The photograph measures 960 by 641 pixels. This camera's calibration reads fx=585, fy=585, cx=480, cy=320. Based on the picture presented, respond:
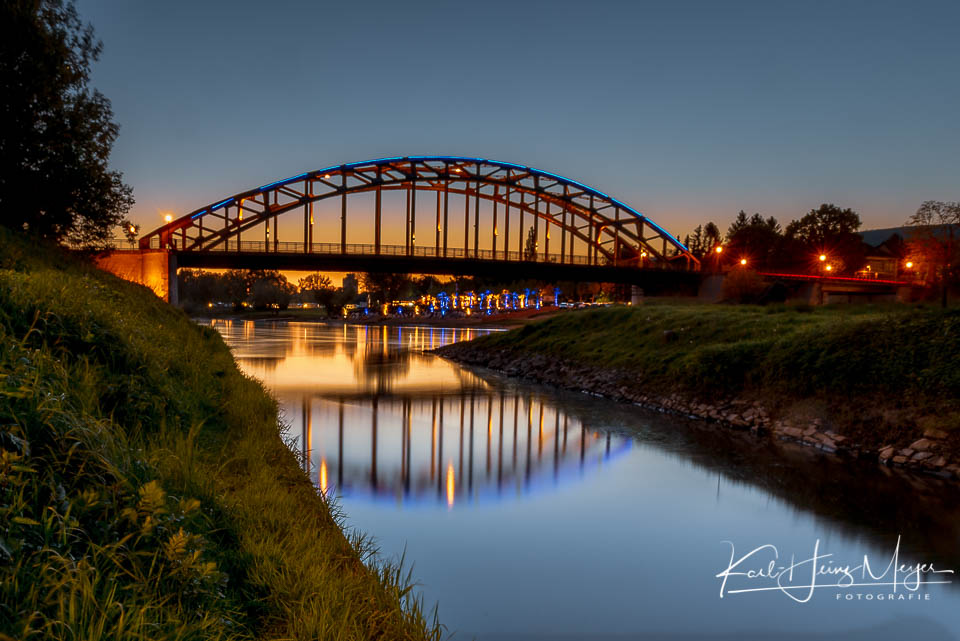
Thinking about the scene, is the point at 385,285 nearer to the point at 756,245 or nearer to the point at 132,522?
the point at 756,245

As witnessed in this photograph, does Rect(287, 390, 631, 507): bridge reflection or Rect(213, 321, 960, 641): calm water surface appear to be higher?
Rect(213, 321, 960, 641): calm water surface

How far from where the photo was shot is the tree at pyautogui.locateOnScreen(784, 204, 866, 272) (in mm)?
80625

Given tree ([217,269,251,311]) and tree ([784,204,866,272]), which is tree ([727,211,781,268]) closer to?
tree ([784,204,866,272])

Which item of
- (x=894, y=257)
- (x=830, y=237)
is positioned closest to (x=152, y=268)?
(x=830, y=237)

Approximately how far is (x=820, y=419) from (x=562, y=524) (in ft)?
26.7

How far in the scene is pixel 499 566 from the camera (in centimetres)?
795

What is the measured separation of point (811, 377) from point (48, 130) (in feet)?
74.8

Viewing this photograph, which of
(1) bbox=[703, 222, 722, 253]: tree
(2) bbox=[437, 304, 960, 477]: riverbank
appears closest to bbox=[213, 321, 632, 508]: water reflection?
(2) bbox=[437, 304, 960, 477]: riverbank

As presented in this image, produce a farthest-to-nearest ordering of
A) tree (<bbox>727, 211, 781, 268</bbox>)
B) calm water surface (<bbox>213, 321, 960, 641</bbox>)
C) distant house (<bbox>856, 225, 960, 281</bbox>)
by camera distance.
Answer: tree (<bbox>727, 211, 781, 268</bbox>)
distant house (<bbox>856, 225, 960, 281</bbox>)
calm water surface (<bbox>213, 321, 960, 641</bbox>)

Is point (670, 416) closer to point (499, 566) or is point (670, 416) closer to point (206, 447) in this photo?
point (499, 566)

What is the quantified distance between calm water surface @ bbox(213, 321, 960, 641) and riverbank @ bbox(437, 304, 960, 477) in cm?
90

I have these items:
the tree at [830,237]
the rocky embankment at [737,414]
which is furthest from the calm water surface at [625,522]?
the tree at [830,237]

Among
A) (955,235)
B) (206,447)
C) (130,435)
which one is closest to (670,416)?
(206,447)

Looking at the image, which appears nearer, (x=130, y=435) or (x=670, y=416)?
(x=130, y=435)
